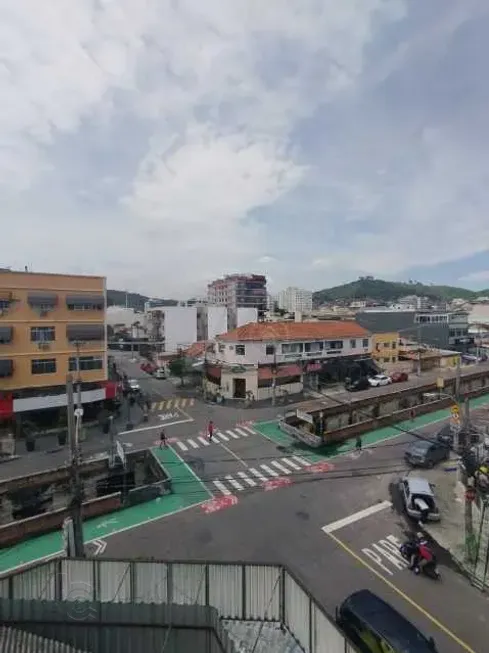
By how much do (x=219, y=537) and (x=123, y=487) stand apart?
29.9 feet

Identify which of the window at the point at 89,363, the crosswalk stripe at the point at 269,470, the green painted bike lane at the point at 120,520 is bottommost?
the green painted bike lane at the point at 120,520

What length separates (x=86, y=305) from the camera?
31.2 metres

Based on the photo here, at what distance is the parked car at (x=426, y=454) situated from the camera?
22250mm

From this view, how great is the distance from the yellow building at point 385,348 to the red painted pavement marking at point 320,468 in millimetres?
34189

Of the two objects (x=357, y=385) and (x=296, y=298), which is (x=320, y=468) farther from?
(x=296, y=298)

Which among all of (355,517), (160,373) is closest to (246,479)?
(355,517)

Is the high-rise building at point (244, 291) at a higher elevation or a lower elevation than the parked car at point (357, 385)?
higher

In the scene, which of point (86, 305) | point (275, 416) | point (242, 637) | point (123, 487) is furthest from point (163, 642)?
point (86, 305)

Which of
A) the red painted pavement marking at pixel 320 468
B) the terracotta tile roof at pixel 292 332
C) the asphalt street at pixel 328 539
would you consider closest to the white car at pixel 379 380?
the terracotta tile roof at pixel 292 332

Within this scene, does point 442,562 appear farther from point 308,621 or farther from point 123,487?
point 123,487

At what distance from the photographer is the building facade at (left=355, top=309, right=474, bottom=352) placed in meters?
63.8

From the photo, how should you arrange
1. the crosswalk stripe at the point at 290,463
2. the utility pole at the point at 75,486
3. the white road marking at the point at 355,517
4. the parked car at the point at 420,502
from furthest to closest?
1. the crosswalk stripe at the point at 290,463
2. the parked car at the point at 420,502
3. the white road marking at the point at 355,517
4. the utility pole at the point at 75,486

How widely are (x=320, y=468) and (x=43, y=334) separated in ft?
72.3

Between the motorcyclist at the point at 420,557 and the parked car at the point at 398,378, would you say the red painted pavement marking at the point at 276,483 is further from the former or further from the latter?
the parked car at the point at 398,378
